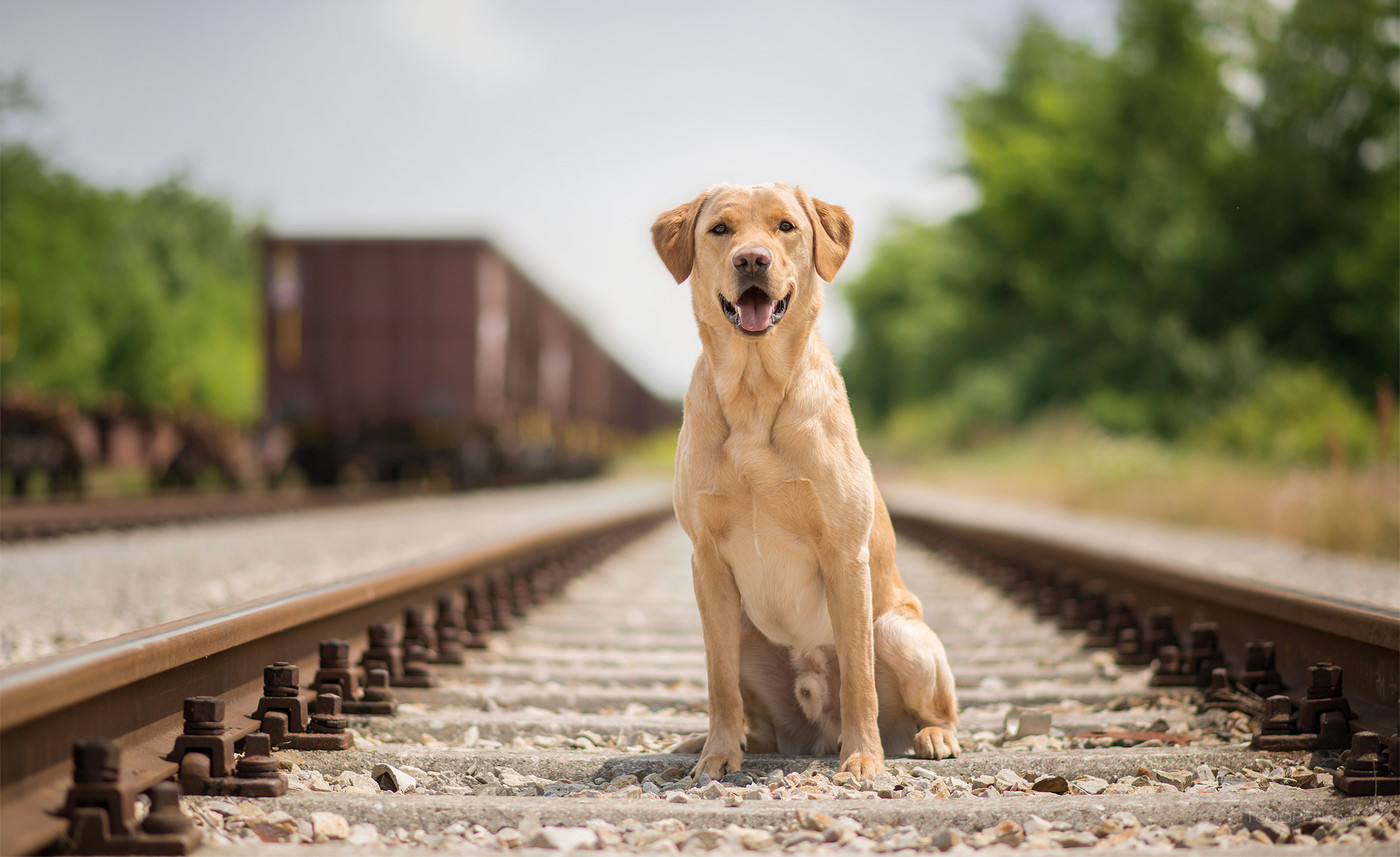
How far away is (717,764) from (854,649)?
433mm

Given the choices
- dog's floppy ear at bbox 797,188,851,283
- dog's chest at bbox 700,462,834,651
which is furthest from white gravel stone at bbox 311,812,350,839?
dog's floppy ear at bbox 797,188,851,283

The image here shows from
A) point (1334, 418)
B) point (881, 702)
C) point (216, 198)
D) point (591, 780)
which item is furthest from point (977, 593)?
point (216, 198)

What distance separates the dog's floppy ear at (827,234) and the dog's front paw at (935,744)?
120 centimetres

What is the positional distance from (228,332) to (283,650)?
54171 mm

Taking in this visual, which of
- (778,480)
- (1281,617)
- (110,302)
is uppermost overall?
(110,302)

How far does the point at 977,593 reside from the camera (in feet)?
20.8

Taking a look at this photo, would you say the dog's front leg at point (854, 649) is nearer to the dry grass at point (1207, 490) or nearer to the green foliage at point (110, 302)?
the dry grass at point (1207, 490)

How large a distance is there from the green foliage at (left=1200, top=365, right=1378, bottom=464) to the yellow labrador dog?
13960 millimetres

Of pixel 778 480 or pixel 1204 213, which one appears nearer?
pixel 778 480

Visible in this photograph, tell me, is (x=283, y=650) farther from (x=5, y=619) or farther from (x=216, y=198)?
(x=216, y=198)

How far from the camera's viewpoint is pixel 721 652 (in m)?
2.76

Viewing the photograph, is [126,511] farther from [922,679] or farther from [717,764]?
[922,679]

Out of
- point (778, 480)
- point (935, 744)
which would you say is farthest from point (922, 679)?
point (778, 480)

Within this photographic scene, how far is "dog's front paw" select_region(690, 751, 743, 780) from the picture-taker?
2627 mm
